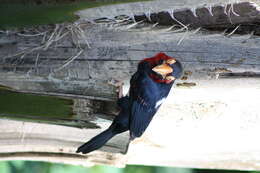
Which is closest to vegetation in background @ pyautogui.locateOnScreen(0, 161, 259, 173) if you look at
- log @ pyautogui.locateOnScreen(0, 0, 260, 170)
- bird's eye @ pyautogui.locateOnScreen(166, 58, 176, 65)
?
log @ pyautogui.locateOnScreen(0, 0, 260, 170)

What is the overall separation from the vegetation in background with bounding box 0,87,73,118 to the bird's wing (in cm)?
23

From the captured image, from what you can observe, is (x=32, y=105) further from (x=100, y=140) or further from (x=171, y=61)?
(x=171, y=61)

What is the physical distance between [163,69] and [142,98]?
14 centimetres

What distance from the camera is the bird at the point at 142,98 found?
4.04ft

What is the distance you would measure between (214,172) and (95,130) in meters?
0.73

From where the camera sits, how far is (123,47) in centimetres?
129

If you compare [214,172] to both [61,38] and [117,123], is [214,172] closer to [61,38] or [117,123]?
[117,123]

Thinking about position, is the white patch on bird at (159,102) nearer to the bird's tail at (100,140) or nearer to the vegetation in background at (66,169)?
the bird's tail at (100,140)

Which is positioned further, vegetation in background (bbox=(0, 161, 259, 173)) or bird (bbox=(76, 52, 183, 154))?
vegetation in background (bbox=(0, 161, 259, 173))

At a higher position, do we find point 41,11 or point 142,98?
point 41,11

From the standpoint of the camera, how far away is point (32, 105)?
132cm

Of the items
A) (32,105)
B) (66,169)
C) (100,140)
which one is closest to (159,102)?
(100,140)

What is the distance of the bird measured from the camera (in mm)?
1232

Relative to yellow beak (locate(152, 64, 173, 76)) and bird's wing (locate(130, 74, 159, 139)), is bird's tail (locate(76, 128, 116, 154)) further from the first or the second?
yellow beak (locate(152, 64, 173, 76))
